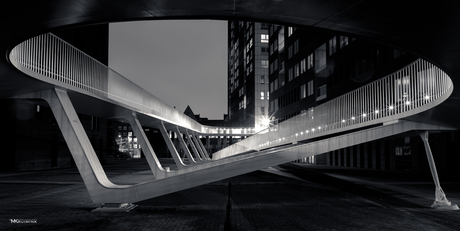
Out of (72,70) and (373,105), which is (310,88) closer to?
(373,105)

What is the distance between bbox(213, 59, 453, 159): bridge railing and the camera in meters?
11.2

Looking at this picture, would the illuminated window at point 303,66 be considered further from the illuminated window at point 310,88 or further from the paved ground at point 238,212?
the paved ground at point 238,212

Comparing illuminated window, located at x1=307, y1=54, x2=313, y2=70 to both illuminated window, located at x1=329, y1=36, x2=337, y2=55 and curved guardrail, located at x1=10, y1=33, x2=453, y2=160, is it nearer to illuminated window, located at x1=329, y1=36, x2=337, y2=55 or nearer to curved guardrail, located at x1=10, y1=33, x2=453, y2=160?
illuminated window, located at x1=329, y1=36, x2=337, y2=55

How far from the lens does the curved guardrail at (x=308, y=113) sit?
34.6 ft

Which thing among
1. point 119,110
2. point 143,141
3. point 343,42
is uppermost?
point 343,42

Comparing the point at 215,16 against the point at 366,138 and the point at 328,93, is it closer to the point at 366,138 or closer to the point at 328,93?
the point at 366,138

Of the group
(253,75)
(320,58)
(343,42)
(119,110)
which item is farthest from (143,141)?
(253,75)

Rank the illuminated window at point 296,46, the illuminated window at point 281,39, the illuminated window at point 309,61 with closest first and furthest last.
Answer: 1. the illuminated window at point 309,61
2. the illuminated window at point 296,46
3. the illuminated window at point 281,39

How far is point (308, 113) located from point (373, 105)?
6.00 metres

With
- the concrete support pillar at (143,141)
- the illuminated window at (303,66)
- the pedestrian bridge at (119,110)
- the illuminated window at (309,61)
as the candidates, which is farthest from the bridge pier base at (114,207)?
the illuminated window at (303,66)

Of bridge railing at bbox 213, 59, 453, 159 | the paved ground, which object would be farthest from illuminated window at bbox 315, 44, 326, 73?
the paved ground

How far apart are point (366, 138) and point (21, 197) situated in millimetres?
12070

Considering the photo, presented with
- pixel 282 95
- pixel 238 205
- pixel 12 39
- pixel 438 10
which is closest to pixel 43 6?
pixel 12 39

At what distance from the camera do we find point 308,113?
21500 millimetres
